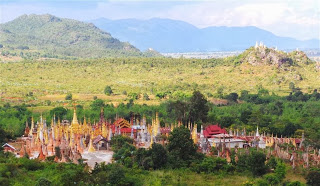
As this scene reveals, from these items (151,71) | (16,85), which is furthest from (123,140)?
(151,71)

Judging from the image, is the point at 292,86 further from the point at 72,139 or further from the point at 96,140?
the point at 72,139

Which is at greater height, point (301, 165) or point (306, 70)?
point (306, 70)

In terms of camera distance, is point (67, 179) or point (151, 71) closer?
→ point (67, 179)

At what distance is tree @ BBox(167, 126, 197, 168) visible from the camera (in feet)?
133

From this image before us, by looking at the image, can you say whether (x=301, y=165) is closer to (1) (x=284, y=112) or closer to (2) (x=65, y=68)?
(1) (x=284, y=112)

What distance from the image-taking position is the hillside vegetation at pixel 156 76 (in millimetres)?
106306

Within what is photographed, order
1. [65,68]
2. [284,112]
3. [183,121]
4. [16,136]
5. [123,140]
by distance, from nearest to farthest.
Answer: [123,140] < [16,136] < [183,121] < [284,112] < [65,68]

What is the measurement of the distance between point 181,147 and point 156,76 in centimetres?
8916

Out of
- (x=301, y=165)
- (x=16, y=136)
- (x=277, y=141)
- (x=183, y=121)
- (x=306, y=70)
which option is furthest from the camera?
(x=306, y=70)

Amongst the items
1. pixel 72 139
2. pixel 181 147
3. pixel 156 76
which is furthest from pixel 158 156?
pixel 156 76

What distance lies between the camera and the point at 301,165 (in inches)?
1614

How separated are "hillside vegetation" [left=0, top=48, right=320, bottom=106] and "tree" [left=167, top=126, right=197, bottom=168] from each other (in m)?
52.3

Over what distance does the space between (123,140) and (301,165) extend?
652 inches

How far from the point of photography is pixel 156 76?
13000 cm
